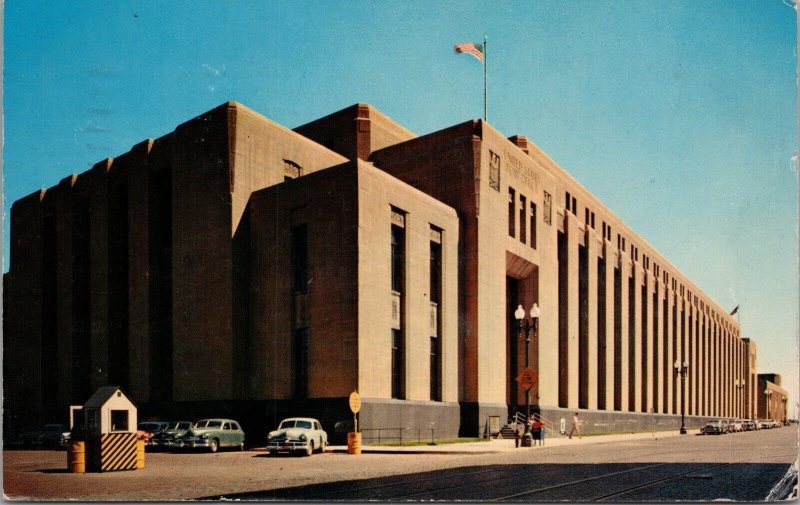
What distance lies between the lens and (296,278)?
42406 mm

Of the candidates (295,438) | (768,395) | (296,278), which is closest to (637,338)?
(296,278)

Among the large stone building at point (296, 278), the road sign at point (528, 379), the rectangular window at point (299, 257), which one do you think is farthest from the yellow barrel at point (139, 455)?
the rectangular window at point (299, 257)

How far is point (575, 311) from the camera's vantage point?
64.6 metres

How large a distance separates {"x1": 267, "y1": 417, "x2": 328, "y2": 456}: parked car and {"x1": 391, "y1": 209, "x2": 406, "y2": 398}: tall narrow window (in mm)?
9488

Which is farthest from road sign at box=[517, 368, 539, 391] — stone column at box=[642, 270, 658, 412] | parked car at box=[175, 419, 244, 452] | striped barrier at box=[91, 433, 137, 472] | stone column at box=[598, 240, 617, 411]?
stone column at box=[642, 270, 658, 412]

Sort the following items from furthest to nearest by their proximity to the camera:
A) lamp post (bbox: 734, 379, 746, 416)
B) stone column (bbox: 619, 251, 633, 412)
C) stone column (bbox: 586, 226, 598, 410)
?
lamp post (bbox: 734, 379, 746, 416) < stone column (bbox: 619, 251, 633, 412) < stone column (bbox: 586, 226, 598, 410)

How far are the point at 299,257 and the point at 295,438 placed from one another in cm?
1322

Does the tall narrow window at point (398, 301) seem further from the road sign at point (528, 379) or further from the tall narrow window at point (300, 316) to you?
the road sign at point (528, 379)

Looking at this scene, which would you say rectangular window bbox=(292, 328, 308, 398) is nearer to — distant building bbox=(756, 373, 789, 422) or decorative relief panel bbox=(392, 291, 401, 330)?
decorative relief panel bbox=(392, 291, 401, 330)

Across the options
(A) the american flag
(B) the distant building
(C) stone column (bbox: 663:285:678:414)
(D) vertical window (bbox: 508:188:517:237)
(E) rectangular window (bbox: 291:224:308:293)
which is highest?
(A) the american flag

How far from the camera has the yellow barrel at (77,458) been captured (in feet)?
77.4

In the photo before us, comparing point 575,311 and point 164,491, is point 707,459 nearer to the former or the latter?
point 164,491

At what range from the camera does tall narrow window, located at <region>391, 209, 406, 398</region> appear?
138ft

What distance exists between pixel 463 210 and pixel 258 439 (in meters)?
18.2
